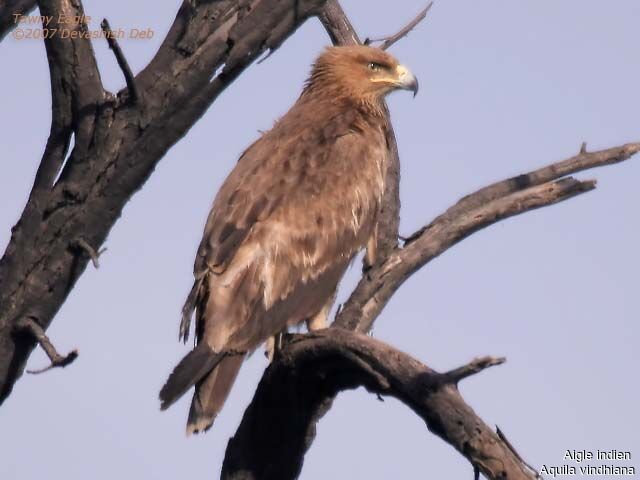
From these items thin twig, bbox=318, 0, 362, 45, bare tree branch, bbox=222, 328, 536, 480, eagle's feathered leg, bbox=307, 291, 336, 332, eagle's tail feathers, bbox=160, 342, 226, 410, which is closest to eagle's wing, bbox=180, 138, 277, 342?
eagle's tail feathers, bbox=160, 342, 226, 410

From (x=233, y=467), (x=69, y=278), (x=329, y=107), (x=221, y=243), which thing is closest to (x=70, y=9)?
(x=69, y=278)

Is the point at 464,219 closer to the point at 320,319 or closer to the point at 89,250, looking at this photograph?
the point at 320,319

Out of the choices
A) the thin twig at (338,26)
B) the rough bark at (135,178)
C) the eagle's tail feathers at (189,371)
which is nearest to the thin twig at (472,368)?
the rough bark at (135,178)

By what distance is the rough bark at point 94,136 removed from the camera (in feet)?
16.5

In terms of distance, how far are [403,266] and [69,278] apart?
6.68 ft

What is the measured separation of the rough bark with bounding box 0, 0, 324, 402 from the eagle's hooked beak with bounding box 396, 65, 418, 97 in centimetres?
299

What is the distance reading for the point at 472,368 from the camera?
3.98 m

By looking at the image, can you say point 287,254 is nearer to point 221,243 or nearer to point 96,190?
point 221,243

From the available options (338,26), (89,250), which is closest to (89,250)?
(89,250)

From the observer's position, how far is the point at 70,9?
16.9 feet

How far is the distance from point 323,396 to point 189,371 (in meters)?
0.62

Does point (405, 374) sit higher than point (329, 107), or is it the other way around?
point (329, 107)

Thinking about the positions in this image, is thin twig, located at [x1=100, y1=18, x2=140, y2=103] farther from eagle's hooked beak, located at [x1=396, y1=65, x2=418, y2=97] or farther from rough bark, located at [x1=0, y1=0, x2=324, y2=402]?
eagle's hooked beak, located at [x1=396, y1=65, x2=418, y2=97]

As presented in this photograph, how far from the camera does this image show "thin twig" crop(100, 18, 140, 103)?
4.63 meters
